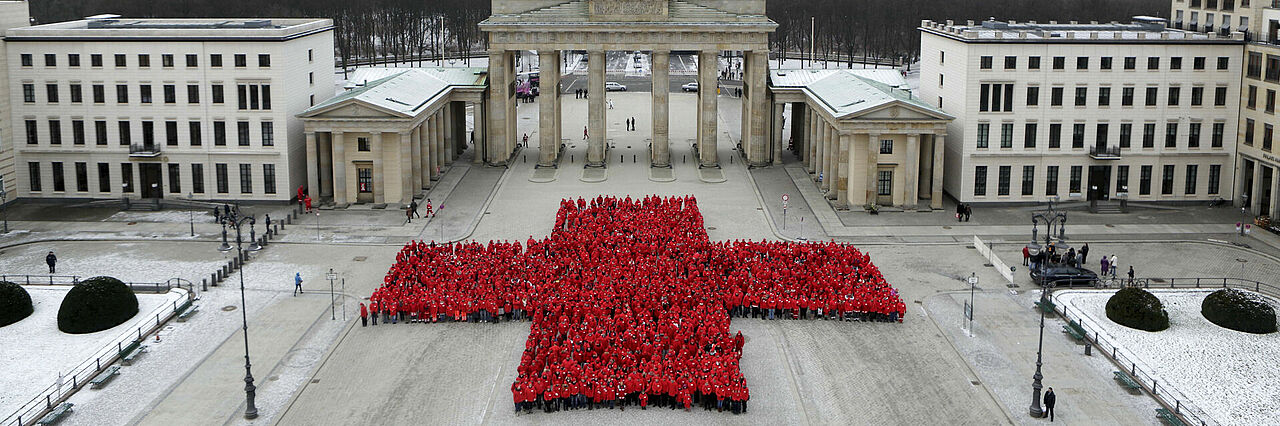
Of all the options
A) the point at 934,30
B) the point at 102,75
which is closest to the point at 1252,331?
the point at 934,30

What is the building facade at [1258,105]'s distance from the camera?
243ft

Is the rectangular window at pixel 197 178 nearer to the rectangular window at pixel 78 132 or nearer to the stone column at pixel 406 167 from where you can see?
the rectangular window at pixel 78 132

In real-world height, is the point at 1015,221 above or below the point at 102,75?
below

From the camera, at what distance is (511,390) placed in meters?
44.8

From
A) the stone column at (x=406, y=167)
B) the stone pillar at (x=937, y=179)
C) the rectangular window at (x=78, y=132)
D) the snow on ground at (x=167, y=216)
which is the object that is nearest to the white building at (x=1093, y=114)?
the stone pillar at (x=937, y=179)

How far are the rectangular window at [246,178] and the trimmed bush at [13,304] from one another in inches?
1046

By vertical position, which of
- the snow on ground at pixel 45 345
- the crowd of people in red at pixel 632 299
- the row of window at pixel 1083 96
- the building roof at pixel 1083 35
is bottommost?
the snow on ground at pixel 45 345

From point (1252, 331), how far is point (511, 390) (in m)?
32.3

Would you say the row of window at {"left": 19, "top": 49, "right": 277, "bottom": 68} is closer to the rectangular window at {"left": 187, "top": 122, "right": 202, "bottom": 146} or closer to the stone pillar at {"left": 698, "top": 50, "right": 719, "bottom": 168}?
the rectangular window at {"left": 187, "top": 122, "right": 202, "bottom": 146}

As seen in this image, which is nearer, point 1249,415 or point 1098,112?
point 1249,415

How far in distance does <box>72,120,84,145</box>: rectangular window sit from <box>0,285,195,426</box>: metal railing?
97.5ft

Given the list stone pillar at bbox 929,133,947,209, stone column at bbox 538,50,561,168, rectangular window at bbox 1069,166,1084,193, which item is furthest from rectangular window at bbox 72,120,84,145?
rectangular window at bbox 1069,166,1084,193

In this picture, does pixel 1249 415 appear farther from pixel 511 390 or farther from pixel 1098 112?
pixel 1098 112

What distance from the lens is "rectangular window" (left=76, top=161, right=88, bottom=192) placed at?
8069 cm
